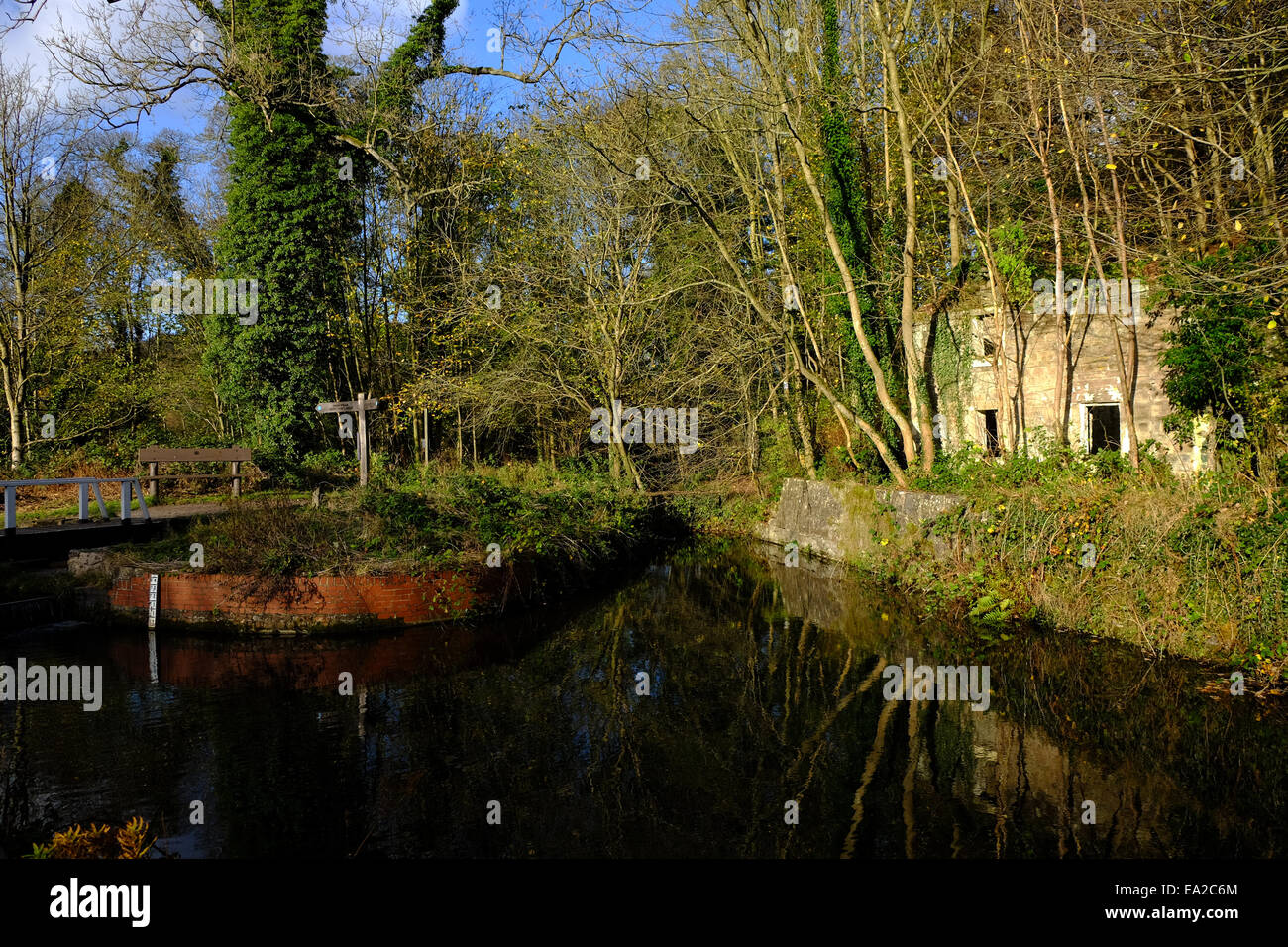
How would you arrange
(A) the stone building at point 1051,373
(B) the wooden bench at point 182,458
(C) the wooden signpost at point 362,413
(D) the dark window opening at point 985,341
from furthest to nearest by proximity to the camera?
(B) the wooden bench at point 182,458 < (D) the dark window opening at point 985,341 < (C) the wooden signpost at point 362,413 < (A) the stone building at point 1051,373

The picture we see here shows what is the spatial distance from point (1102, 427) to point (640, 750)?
44.1 feet

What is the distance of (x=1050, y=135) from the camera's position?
538 inches

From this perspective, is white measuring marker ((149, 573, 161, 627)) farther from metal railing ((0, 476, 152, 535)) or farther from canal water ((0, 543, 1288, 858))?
metal railing ((0, 476, 152, 535))

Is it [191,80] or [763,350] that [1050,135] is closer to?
[763,350]

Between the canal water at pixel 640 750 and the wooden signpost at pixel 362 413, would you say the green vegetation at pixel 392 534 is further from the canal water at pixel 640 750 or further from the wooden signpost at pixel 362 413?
the wooden signpost at pixel 362 413

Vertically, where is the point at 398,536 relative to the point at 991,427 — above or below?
below

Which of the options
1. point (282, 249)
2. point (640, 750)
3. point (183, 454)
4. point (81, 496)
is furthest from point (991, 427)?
point (282, 249)

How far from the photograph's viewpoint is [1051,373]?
1596 cm

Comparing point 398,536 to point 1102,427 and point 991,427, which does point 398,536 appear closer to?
point 991,427

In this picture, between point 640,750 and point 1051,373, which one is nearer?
point 640,750

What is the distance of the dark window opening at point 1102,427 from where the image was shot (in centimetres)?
1556

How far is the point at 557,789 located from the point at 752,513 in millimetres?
15887

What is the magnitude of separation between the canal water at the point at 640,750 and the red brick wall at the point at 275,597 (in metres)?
0.34

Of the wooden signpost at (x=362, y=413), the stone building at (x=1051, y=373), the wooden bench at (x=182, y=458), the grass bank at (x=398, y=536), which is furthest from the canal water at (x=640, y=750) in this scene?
the wooden bench at (x=182, y=458)
